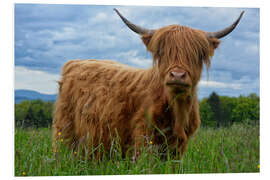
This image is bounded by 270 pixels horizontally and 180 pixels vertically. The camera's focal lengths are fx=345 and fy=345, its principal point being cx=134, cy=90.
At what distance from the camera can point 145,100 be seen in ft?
11.8

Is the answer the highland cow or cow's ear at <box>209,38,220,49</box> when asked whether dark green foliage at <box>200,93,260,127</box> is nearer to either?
the highland cow

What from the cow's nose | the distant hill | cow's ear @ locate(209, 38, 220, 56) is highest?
cow's ear @ locate(209, 38, 220, 56)

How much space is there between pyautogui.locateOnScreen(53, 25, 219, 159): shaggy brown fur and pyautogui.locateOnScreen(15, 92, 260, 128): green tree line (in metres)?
0.39

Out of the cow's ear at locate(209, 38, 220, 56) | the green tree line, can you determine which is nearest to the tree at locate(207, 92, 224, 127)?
the green tree line

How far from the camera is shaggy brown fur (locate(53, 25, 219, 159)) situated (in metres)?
3.45

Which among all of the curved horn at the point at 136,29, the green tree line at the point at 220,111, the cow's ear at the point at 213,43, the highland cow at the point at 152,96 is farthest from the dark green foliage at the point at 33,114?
the cow's ear at the point at 213,43

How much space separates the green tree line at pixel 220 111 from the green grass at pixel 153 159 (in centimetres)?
11

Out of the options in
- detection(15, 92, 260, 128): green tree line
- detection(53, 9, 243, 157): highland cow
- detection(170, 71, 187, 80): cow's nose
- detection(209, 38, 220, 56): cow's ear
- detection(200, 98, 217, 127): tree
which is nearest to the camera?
detection(170, 71, 187, 80): cow's nose

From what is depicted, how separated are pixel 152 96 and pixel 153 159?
645 mm

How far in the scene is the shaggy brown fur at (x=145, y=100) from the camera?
11.3 ft

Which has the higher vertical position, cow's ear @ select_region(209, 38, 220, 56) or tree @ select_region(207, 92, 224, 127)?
cow's ear @ select_region(209, 38, 220, 56)

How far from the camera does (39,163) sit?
139 inches
